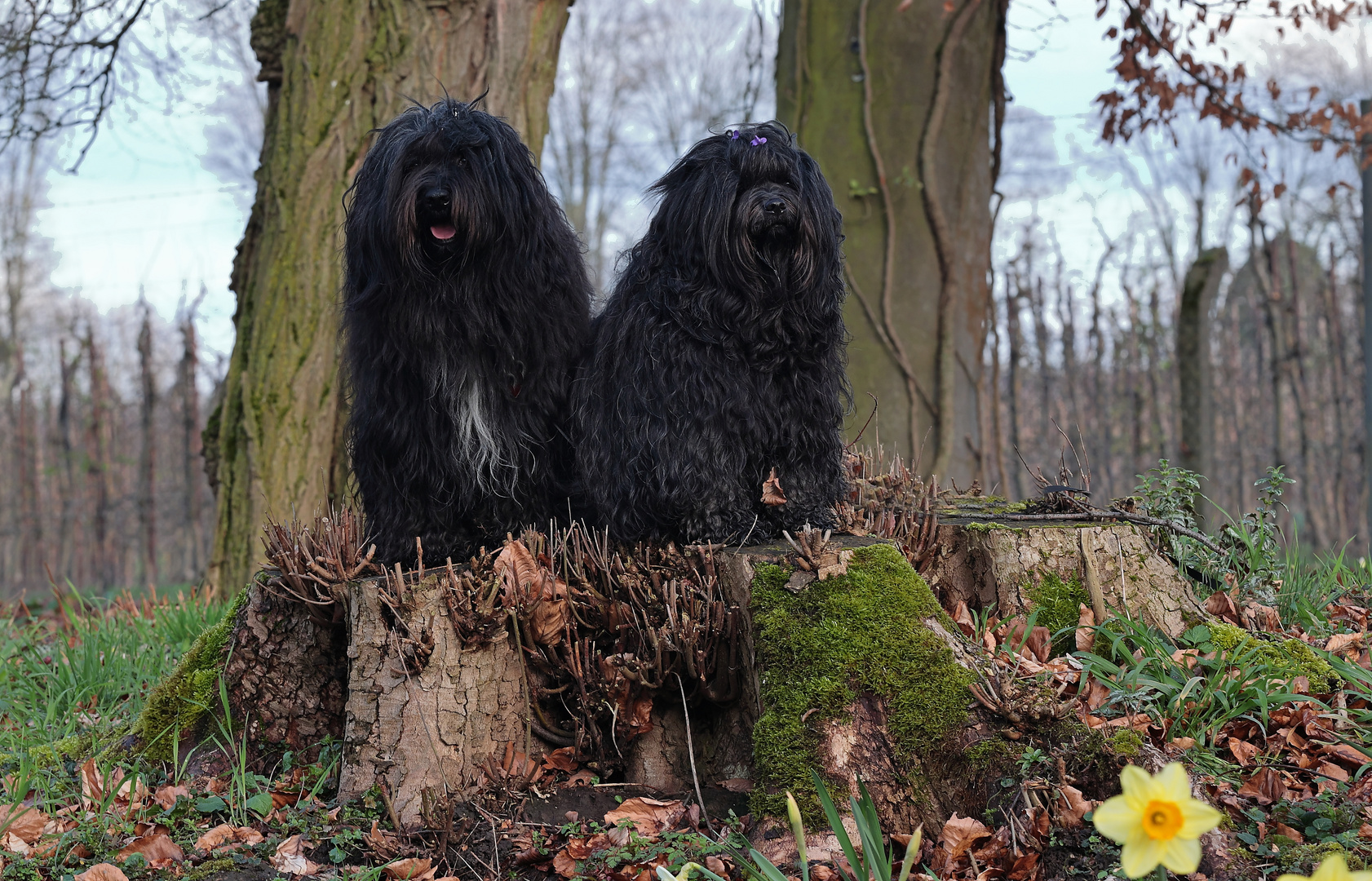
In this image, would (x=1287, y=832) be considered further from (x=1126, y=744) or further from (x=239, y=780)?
(x=239, y=780)

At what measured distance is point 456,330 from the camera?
302 centimetres

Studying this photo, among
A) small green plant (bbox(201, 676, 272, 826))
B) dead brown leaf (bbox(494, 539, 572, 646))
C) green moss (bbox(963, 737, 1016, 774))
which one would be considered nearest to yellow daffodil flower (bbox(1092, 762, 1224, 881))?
green moss (bbox(963, 737, 1016, 774))

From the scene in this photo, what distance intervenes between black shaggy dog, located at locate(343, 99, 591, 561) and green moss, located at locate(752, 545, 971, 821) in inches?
37.6

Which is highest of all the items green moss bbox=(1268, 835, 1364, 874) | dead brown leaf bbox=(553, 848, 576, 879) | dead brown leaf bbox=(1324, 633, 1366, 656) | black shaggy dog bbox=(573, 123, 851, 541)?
black shaggy dog bbox=(573, 123, 851, 541)

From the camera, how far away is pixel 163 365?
40.4 ft

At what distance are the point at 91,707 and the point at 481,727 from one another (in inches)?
95.2

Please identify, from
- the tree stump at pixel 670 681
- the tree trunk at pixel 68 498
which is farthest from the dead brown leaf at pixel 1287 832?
the tree trunk at pixel 68 498

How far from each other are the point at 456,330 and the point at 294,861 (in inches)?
62.8

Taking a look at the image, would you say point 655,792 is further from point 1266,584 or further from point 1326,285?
point 1326,285

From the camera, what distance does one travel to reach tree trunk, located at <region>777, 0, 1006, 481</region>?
6.57 meters

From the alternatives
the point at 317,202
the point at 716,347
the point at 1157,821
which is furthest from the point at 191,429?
the point at 1157,821

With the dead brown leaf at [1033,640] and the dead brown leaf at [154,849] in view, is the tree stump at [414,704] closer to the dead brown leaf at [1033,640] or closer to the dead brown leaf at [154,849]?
the dead brown leaf at [154,849]

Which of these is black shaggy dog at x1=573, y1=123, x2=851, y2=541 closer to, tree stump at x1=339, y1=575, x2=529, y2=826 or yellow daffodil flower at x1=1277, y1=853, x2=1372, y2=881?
tree stump at x1=339, y1=575, x2=529, y2=826

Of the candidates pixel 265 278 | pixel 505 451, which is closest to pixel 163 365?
pixel 265 278
